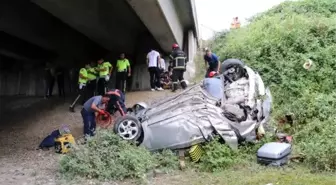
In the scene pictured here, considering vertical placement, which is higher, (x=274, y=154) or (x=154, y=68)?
(x=154, y=68)

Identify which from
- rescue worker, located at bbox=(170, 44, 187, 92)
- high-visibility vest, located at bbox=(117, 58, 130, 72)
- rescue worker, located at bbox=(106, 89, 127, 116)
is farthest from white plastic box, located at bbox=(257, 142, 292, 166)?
high-visibility vest, located at bbox=(117, 58, 130, 72)

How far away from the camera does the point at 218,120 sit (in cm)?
996

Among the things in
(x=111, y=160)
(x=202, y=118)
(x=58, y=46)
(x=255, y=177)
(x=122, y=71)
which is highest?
(x=58, y=46)

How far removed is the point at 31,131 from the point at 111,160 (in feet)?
19.7

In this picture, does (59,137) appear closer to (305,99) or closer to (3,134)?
(3,134)

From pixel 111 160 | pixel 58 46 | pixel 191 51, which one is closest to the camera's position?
pixel 111 160

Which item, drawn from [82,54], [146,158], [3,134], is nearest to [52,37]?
[82,54]

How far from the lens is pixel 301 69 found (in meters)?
14.2

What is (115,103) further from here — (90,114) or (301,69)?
(301,69)

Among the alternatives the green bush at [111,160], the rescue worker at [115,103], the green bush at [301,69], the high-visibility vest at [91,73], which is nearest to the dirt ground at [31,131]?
the green bush at [111,160]

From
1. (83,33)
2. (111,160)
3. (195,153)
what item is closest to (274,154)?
(195,153)

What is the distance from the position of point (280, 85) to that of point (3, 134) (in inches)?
342

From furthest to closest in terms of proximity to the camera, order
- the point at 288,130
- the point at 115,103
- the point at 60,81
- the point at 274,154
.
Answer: the point at 60,81
the point at 115,103
the point at 288,130
the point at 274,154

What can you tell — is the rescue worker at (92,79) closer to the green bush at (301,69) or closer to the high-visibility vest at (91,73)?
the high-visibility vest at (91,73)
